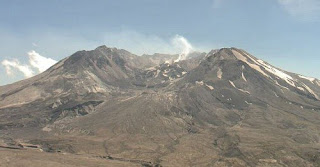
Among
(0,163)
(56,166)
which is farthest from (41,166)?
(0,163)

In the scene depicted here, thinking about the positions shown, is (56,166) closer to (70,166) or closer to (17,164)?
(70,166)

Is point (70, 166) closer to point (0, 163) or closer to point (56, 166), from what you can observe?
point (56, 166)

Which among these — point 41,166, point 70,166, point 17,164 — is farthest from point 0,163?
point 70,166

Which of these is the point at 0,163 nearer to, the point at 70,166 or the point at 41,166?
the point at 41,166

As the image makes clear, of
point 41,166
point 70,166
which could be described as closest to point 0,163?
point 41,166

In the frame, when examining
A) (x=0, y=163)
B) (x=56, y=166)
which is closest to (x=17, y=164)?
(x=0, y=163)

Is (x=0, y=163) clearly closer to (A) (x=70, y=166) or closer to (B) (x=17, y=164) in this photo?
(B) (x=17, y=164)

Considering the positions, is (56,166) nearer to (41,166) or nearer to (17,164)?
(41,166)
